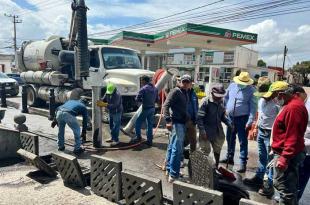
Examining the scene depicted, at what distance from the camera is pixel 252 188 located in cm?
477

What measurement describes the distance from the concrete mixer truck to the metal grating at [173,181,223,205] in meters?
5.60

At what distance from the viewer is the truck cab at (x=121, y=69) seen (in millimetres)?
10172

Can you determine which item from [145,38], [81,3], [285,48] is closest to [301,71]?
[285,48]

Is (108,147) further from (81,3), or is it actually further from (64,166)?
(81,3)

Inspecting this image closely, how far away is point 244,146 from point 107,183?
2500 mm

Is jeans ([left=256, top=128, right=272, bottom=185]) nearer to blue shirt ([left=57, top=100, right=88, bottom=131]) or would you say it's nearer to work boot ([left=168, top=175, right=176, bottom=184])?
work boot ([left=168, top=175, right=176, bottom=184])

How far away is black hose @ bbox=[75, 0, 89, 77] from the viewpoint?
332 inches

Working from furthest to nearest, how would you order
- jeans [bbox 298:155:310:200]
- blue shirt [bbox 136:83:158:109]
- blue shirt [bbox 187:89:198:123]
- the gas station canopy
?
the gas station canopy, blue shirt [bbox 136:83:158:109], blue shirt [bbox 187:89:198:123], jeans [bbox 298:155:310:200]

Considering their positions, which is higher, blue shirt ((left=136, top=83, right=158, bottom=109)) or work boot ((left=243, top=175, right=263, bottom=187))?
blue shirt ((left=136, top=83, right=158, bottom=109))

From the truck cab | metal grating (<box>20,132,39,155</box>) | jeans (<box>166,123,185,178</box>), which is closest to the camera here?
jeans (<box>166,123,185,178</box>)

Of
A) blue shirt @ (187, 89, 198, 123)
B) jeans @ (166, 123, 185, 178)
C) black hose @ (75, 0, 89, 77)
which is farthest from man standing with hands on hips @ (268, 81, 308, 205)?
black hose @ (75, 0, 89, 77)

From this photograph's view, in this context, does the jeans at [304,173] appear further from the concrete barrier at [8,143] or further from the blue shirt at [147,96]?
the concrete barrier at [8,143]

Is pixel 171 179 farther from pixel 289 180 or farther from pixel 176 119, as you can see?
pixel 289 180

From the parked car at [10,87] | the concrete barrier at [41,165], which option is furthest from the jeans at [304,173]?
the parked car at [10,87]
